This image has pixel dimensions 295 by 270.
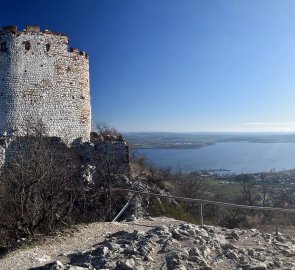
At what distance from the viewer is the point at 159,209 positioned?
15719mm

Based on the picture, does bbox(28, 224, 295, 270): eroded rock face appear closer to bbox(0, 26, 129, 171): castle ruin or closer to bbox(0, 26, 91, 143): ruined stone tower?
bbox(0, 26, 129, 171): castle ruin

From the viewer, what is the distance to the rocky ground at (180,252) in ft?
20.8

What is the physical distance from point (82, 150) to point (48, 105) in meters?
2.34

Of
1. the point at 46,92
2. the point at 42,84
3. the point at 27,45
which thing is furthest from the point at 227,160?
the point at 27,45

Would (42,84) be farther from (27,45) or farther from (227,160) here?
(227,160)

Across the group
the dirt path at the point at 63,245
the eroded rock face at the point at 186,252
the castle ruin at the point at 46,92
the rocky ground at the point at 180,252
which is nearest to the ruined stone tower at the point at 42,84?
the castle ruin at the point at 46,92

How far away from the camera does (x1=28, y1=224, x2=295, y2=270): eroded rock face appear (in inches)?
248

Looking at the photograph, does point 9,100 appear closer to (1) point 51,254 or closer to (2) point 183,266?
(1) point 51,254

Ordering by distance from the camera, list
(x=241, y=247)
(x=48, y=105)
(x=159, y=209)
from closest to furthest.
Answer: (x=241, y=247), (x=159, y=209), (x=48, y=105)

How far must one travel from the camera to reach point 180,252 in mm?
6688

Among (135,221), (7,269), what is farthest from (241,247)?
(7,269)

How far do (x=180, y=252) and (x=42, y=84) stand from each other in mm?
11838

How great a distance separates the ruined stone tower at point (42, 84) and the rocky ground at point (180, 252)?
9049 millimetres

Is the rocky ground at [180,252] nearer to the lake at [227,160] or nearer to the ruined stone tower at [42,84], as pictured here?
the ruined stone tower at [42,84]
